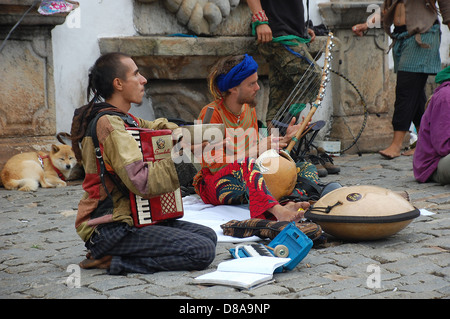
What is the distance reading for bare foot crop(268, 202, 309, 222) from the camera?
4094 mm

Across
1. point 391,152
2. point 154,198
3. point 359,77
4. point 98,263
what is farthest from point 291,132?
point 359,77

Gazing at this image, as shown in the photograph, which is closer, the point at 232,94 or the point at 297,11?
the point at 232,94

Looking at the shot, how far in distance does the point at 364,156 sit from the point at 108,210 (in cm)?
496

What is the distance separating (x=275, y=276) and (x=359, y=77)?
5.26m

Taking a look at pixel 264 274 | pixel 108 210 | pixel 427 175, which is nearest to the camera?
pixel 264 274

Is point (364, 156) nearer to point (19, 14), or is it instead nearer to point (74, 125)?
point (19, 14)

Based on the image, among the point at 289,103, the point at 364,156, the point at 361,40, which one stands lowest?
the point at 364,156

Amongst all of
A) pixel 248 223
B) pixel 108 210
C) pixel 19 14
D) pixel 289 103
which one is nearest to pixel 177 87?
pixel 289 103

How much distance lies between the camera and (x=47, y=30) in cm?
626

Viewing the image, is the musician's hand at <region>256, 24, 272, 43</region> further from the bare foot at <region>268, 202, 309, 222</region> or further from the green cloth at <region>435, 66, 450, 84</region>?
the bare foot at <region>268, 202, 309, 222</region>

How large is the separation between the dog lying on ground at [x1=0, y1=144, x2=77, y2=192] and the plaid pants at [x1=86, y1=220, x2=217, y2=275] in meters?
2.77

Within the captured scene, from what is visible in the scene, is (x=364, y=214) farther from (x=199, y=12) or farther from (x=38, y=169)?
(x=199, y=12)

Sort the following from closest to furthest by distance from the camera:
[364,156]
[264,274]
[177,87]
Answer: [264,274] < [177,87] < [364,156]

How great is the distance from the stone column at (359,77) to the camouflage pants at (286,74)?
1.34 meters
